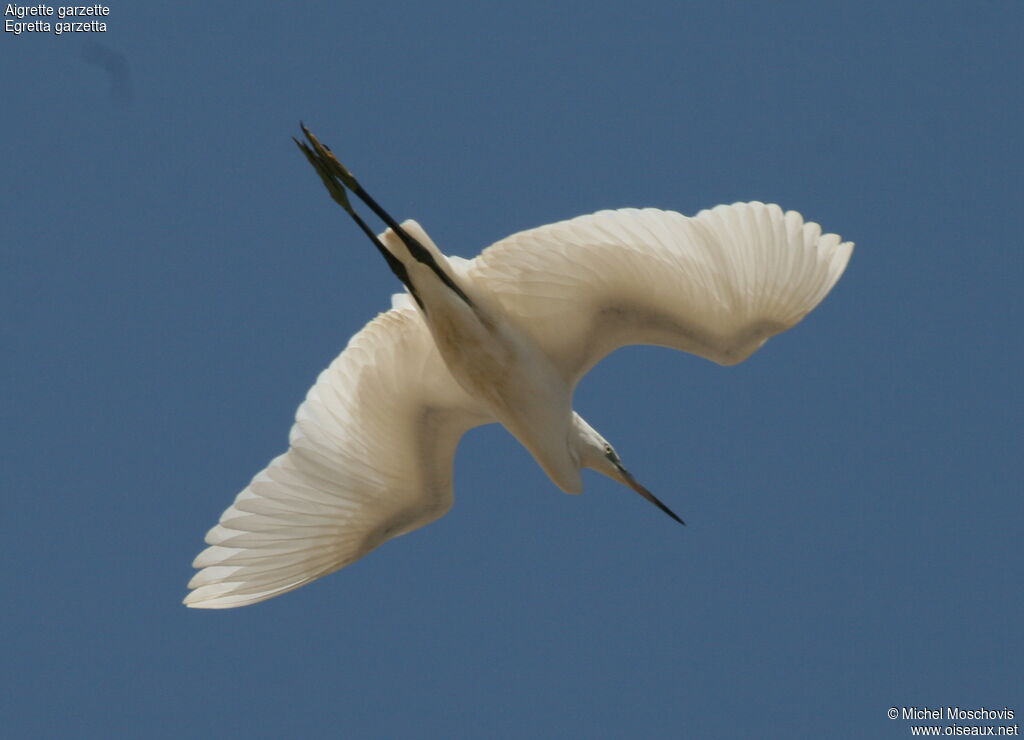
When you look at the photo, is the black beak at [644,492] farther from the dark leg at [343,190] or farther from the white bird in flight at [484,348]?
the dark leg at [343,190]

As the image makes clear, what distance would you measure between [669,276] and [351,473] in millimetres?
2149

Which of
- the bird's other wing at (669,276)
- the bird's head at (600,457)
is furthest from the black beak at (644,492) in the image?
the bird's other wing at (669,276)

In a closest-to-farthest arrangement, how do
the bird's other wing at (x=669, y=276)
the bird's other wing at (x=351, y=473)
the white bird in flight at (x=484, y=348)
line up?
the bird's other wing at (x=669, y=276)
the white bird in flight at (x=484, y=348)
the bird's other wing at (x=351, y=473)

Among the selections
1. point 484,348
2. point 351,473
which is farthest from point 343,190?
point 351,473

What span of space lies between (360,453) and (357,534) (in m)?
0.44

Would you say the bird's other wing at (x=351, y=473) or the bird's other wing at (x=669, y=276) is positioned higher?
the bird's other wing at (x=669, y=276)

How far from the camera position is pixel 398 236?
8250mm

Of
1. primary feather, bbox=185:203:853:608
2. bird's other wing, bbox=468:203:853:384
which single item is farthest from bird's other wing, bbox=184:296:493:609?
bird's other wing, bbox=468:203:853:384

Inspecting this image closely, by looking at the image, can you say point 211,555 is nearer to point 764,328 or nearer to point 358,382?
point 358,382

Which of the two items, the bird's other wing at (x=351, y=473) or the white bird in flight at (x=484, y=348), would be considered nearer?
the white bird in flight at (x=484, y=348)

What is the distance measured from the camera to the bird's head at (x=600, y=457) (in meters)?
9.09

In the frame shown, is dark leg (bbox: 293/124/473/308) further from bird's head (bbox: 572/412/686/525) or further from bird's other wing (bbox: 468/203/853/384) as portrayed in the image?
bird's head (bbox: 572/412/686/525)

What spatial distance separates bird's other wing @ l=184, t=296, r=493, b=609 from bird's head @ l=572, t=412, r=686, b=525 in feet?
1.73

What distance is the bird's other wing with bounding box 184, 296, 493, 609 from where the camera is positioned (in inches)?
357
